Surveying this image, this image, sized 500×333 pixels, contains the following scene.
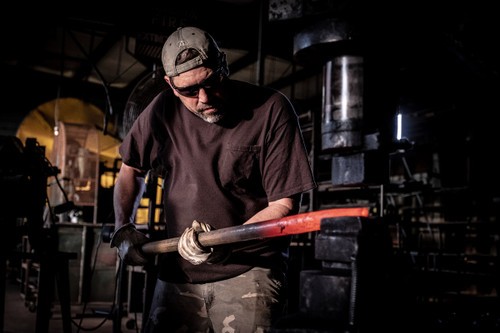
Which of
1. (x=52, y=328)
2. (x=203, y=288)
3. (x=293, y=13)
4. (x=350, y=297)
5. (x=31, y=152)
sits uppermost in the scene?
(x=293, y=13)

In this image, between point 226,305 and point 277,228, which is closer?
point 277,228

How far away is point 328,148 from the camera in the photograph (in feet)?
9.77

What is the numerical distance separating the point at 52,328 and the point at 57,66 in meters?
8.40

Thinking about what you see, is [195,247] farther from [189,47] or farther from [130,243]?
[189,47]

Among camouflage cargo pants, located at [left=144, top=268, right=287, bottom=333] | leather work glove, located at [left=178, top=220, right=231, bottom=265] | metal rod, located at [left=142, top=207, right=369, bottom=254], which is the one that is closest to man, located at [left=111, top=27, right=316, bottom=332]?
camouflage cargo pants, located at [left=144, top=268, right=287, bottom=333]

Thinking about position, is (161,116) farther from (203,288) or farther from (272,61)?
(272,61)

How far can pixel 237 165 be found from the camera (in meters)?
2.06

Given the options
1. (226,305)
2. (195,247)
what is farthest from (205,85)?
(226,305)

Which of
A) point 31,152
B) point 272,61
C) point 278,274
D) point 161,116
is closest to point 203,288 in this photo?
point 278,274

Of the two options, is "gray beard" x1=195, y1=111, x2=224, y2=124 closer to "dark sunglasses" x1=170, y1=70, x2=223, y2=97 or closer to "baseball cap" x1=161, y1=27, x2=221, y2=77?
"dark sunglasses" x1=170, y1=70, x2=223, y2=97

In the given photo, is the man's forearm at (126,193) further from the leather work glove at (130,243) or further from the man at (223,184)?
the man at (223,184)

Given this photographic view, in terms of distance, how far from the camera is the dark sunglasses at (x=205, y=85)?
2010mm

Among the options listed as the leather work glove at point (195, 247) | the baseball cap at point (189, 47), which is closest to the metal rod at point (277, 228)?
the leather work glove at point (195, 247)

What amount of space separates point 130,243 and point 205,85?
0.87 meters
